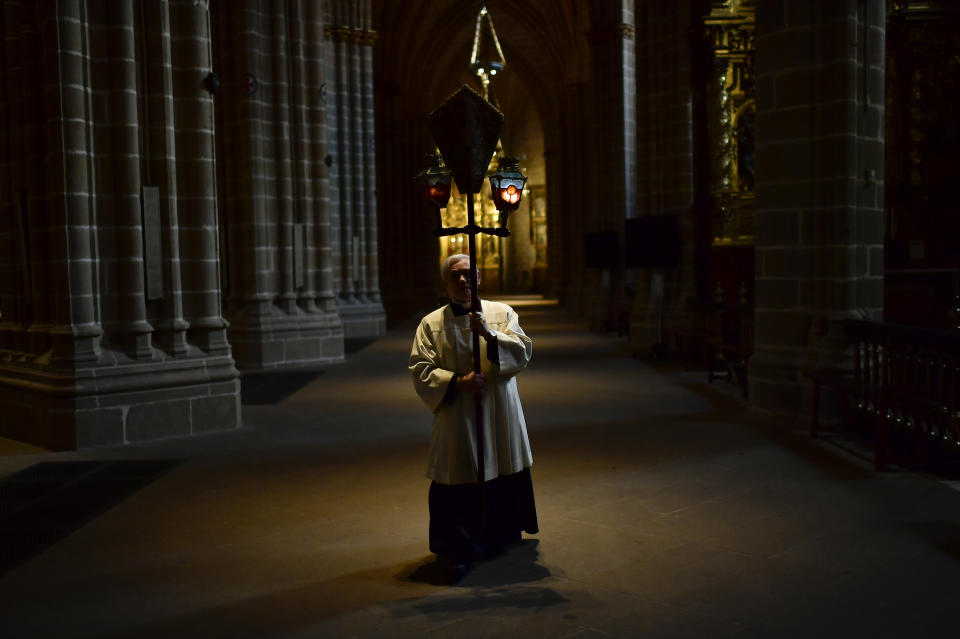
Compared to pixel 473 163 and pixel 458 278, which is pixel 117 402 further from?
pixel 473 163

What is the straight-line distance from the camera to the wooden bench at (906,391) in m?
6.30

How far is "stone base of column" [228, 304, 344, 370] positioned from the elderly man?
10128 millimetres

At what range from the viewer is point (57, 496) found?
256 inches

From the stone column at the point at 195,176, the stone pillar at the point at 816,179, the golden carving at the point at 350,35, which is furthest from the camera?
the golden carving at the point at 350,35

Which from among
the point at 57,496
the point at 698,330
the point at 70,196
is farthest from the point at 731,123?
the point at 57,496

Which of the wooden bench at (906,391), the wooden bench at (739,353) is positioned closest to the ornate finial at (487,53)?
the wooden bench at (739,353)

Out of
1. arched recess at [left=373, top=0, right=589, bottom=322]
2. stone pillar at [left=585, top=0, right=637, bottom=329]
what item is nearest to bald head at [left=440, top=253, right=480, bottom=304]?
stone pillar at [left=585, top=0, right=637, bottom=329]

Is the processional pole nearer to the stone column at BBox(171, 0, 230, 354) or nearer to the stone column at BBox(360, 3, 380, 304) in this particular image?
the stone column at BBox(171, 0, 230, 354)

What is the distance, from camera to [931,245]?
13234 millimetres

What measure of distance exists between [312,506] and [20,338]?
186 inches

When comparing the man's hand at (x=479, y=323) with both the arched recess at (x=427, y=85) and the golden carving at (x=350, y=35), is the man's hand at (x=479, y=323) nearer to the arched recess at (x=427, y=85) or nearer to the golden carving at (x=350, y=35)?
the golden carving at (x=350, y=35)

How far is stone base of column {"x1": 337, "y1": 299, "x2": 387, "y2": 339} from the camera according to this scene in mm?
20734

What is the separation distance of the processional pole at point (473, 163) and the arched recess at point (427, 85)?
2249cm

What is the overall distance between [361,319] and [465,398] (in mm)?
16625
